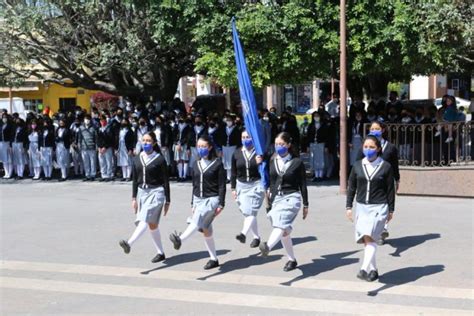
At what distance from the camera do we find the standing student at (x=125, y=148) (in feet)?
56.8

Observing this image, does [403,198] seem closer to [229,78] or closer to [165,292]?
[229,78]

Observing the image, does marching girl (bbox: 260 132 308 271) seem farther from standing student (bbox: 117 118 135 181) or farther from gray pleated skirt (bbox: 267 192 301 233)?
standing student (bbox: 117 118 135 181)

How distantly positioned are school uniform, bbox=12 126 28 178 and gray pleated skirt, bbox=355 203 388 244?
13.6 meters

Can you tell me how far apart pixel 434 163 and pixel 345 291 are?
712 cm

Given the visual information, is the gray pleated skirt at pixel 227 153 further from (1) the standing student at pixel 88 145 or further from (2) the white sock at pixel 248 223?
(2) the white sock at pixel 248 223

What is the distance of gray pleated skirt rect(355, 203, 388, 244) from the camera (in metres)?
7.47

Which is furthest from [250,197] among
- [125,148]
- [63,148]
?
[63,148]

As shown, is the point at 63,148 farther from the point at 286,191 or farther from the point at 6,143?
the point at 286,191

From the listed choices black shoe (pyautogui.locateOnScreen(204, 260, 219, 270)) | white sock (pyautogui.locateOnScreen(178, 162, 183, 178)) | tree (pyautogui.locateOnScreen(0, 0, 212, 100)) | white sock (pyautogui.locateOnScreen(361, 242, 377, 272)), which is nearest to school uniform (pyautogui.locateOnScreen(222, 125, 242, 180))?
white sock (pyautogui.locateOnScreen(178, 162, 183, 178))

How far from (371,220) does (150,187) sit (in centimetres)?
285

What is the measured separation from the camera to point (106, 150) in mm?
17844

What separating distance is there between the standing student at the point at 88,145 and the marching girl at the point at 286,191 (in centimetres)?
1062

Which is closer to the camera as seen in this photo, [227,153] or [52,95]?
[227,153]

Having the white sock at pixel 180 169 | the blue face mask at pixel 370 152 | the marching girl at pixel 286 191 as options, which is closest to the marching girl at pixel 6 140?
the white sock at pixel 180 169
